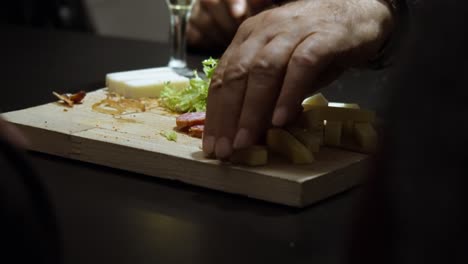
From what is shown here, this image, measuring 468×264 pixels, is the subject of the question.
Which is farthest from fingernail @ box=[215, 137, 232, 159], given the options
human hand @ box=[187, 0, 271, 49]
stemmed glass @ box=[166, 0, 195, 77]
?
human hand @ box=[187, 0, 271, 49]

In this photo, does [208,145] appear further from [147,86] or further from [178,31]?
[178,31]

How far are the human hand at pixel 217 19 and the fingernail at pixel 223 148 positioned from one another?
1.09 meters

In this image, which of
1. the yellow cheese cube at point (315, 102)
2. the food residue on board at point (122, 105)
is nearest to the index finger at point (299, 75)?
the yellow cheese cube at point (315, 102)

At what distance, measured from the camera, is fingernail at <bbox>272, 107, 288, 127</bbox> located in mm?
1227

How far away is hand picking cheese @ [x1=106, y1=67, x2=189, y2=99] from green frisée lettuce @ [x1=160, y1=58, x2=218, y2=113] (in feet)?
0.25

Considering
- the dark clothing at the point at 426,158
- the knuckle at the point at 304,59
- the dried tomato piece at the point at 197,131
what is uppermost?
the dark clothing at the point at 426,158

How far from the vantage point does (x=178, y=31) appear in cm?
206

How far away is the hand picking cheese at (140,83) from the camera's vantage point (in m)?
1.72

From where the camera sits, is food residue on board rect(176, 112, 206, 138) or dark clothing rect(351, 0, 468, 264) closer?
dark clothing rect(351, 0, 468, 264)

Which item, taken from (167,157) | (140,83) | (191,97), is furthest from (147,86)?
(167,157)

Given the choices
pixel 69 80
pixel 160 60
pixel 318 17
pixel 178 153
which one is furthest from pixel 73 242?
pixel 160 60

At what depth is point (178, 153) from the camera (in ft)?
4.19

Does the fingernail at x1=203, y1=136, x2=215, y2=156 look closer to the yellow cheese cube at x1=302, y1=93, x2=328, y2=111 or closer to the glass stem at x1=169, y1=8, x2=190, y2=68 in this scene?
the yellow cheese cube at x1=302, y1=93, x2=328, y2=111

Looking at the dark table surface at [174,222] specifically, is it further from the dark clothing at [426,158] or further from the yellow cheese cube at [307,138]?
the dark clothing at [426,158]
